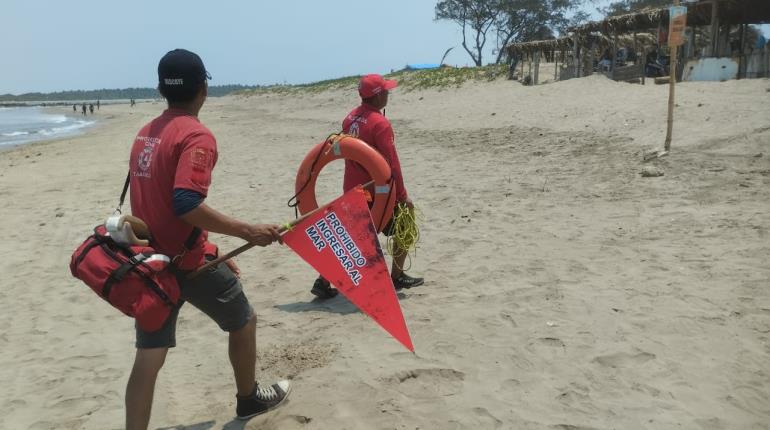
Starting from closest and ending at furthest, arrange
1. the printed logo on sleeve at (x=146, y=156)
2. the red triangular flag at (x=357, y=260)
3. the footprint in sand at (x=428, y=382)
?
1. the printed logo on sleeve at (x=146, y=156)
2. the red triangular flag at (x=357, y=260)
3. the footprint in sand at (x=428, y=382)

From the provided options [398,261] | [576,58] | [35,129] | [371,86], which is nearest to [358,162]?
[371,86]

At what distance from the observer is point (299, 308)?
441cm

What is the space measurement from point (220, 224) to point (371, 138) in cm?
217

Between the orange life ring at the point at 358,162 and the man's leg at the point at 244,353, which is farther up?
the orange life ring at the point at 358,162

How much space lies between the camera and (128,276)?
2.23m

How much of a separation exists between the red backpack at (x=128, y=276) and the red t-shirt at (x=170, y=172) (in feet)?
0.36

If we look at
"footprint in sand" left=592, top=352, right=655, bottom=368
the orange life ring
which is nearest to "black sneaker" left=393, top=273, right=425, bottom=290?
the orange life ring

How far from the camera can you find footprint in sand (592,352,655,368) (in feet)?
10.2

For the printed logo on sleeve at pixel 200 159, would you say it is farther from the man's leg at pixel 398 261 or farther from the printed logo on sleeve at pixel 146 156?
the man's leg at pixel 398 261

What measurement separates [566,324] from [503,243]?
1.79 meters

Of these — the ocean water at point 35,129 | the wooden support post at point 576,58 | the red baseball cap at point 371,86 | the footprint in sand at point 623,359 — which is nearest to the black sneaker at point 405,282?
the red baseball cap at point 371,86

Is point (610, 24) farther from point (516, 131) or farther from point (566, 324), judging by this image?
point (566, 324)

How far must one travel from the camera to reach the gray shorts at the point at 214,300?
238cm

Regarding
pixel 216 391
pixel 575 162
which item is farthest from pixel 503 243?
pixel 575 162
